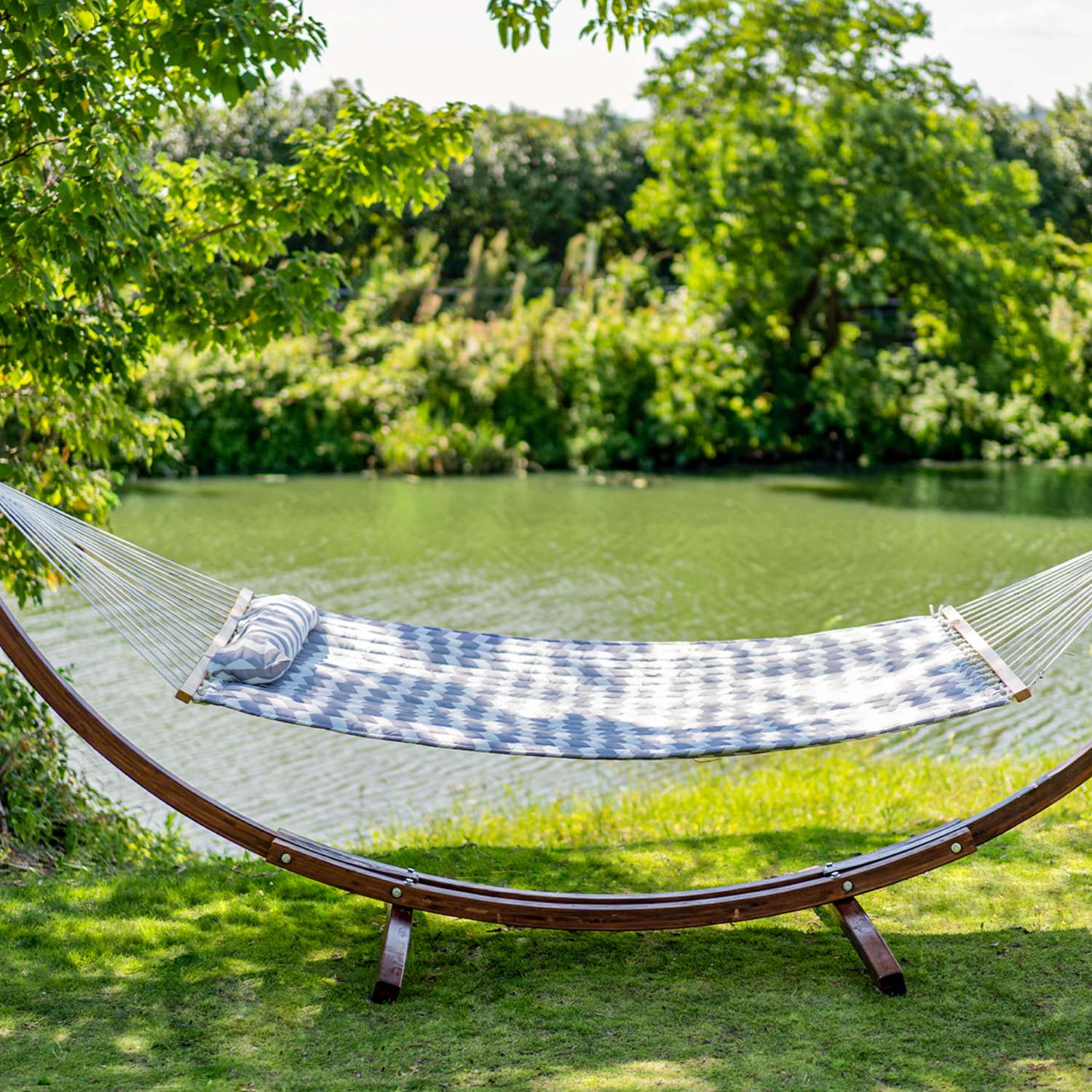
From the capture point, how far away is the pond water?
18.5 ft

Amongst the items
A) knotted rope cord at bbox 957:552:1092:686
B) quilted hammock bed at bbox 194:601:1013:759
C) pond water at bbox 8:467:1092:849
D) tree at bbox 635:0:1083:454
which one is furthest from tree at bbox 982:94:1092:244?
quilted hammock bed at bbox 194:601:1013:759

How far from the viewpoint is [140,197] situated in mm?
4094

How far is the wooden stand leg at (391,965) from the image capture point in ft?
9.17

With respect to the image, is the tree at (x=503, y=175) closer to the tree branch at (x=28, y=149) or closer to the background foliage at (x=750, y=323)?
the background foliage at (x=750, y=323)

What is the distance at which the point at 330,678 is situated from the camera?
318 cm

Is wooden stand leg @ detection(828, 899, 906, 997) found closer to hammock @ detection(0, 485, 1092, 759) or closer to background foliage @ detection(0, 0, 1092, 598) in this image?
hammock @ detection(0, 485, 1092, 759)

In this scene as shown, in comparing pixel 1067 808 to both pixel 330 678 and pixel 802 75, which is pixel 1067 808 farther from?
pixel 802 75

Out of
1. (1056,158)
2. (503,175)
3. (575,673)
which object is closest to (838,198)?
(503,175)

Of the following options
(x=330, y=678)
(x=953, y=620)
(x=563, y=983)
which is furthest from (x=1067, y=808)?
(x=330, y=678)

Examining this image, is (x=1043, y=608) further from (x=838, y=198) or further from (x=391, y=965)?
(x=838, y=198)

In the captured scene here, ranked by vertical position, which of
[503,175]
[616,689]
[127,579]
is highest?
[503,175]

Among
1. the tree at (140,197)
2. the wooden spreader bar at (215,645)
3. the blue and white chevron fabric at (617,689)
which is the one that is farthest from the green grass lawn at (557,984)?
the tree at (140,197)

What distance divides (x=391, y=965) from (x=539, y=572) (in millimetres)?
6833

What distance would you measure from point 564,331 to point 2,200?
12876mm
